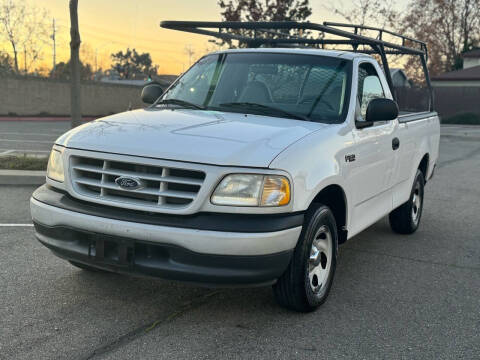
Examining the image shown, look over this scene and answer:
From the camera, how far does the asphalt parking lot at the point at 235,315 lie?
362 centimetres

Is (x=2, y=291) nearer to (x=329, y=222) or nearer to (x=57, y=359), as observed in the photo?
(x=57, y=359)

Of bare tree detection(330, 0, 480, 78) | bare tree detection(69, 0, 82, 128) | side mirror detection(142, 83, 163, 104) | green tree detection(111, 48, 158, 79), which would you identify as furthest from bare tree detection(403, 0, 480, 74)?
green tree detection(111, 48, 158, 79)

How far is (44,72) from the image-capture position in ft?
218

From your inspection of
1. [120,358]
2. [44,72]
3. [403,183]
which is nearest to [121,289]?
[120,358]

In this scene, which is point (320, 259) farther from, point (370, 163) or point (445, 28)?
point (445, 28)

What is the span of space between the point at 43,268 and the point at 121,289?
910 mm

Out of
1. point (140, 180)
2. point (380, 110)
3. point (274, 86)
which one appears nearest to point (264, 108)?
point (274, 86)

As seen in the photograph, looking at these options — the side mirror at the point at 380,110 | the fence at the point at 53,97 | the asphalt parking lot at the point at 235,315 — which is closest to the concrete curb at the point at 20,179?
the asphalt parking lot at the point at 235,315

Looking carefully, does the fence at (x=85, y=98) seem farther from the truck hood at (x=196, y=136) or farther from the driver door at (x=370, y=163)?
the truck hood at (x=196, y=136)

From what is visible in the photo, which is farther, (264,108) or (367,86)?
(367,86)

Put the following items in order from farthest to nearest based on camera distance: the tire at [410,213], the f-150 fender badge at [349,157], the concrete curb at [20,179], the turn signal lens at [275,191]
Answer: the concrete curb at [20,179]
the tire at [410,213]
the f-150 fender badge at [349,157]
the turn signal lens at [275,191]

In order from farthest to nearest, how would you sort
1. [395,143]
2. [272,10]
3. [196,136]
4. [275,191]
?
[272,10] < [395,143] < [196,136] < [275,191]

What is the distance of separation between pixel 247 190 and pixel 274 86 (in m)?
1.65

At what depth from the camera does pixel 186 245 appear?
140 inches
